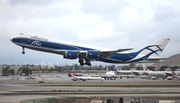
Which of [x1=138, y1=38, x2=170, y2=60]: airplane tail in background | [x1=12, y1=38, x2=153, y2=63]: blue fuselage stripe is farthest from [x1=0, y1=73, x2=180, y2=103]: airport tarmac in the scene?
[x1=138, y1=38, x2=170, y2=60]: airplane tail in background

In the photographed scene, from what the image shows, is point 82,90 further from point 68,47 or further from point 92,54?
Answer: point 92,54

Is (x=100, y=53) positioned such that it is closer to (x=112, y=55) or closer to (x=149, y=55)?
(x=112, y=55)

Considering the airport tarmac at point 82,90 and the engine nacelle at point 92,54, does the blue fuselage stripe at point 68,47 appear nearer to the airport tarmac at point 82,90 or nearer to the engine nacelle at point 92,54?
the engine nacelle at point 92,54

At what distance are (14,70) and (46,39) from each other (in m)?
122

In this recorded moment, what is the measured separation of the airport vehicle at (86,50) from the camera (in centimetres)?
5491

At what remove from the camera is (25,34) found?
55.2 metres

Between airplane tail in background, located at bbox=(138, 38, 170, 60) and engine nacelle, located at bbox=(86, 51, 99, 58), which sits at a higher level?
airplane tail in background, located at bbox=(138, 38, 170, 60)

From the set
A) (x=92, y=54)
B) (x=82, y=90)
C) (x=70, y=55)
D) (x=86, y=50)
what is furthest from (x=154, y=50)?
(x=82, y=90)

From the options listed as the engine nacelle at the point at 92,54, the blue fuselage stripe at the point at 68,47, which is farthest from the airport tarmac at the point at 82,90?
the blue fuselage stripe at the point at 68,47

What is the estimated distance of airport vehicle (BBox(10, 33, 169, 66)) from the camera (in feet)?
180

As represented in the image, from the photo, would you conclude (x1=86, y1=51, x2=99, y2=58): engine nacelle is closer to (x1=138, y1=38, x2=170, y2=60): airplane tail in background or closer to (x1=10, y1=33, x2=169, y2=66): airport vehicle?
(x1=10, y1=33, x2=169, y2=66): airport vehicle

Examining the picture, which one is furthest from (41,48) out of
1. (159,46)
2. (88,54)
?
(159,46)

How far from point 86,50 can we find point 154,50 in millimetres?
20316

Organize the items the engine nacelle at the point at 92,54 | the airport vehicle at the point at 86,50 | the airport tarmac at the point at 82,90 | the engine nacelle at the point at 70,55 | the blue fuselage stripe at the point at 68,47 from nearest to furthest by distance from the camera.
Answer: the airport tarmac at the point at 82,90
the blue fuselage stripe at the point at 68,47
the airport vehicle at the point at 86,50
the engine nacelle at the point at 70,55
the engine nacelle at the point at 92,54
